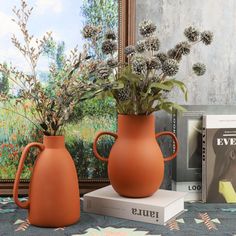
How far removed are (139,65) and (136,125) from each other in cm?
17

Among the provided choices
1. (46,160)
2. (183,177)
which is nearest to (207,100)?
(183,177)

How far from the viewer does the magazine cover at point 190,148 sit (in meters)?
1.40

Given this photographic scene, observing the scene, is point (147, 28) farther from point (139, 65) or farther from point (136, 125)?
point (136, 125)

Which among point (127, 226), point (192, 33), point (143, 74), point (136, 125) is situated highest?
point (192, 33)

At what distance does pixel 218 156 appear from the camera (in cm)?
137

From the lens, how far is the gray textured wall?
4.84 feet

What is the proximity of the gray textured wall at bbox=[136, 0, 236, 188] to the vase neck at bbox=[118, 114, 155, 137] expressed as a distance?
0.27 m

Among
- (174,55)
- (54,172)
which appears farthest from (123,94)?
(54,172)

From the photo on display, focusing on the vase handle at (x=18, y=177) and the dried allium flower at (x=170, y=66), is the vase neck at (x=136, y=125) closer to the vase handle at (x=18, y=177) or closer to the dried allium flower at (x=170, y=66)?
the dried allium flower at (x=170, y=66)

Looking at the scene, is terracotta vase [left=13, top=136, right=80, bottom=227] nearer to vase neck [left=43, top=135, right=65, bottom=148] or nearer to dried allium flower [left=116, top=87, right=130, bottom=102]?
vase neck [left=43, top=135, right=65, bottom=148]

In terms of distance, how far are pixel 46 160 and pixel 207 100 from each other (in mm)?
660

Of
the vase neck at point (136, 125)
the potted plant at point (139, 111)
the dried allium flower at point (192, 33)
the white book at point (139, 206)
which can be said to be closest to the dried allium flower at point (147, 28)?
the potted plant at point (139, 111)

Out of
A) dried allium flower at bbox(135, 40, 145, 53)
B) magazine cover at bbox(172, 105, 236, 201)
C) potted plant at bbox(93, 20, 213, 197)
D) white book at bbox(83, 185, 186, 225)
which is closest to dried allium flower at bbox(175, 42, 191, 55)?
potted plant at bbox(93, 20, 213, 197)

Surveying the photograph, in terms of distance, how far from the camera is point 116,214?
120 centimetres
